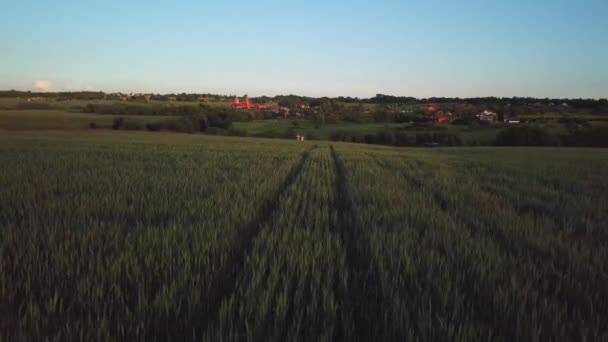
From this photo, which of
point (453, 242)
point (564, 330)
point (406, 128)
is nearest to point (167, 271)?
point (564, 330)

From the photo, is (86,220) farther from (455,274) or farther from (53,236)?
(455,274)

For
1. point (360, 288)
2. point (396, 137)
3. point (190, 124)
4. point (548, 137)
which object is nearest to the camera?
point (360, 288)

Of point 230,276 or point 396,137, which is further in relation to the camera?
point 396,137

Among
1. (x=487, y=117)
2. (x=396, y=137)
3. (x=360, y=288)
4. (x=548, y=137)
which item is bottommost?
(x=396, y=137)

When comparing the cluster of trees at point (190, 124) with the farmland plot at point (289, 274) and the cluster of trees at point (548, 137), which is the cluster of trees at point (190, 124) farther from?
the farmland plot at point (289, 274)

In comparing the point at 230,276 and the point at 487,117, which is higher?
the point at 487,117

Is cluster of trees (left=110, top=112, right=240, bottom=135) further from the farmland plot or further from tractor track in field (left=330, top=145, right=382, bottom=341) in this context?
tractor track in field (left=330, top=145, right=382, bottom=341)

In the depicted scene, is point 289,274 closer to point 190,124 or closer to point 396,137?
point 190,124

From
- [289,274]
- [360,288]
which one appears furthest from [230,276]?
[360,288]

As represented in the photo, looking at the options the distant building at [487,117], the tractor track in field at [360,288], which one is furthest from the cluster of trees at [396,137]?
the tractor track in field at [360,288]
